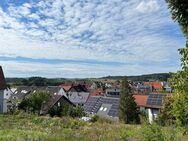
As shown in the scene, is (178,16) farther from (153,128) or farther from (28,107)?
(28,107)

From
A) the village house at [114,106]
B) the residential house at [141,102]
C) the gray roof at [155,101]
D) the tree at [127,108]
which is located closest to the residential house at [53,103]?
the village house at [114,106]

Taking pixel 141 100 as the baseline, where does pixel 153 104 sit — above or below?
below

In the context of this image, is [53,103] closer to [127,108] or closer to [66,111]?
[66,111]

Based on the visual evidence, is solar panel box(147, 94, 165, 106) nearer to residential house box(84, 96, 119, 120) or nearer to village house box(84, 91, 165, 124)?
village house box(84, 91, 165, 124)

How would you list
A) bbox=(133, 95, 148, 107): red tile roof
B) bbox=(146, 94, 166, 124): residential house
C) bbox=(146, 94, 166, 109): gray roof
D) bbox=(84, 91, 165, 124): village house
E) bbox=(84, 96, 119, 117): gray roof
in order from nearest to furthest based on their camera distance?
bbox=(146, 94, 166, 109): gray roof → bbox=(146, 94, 166, 124): residential house → bbox=(84, 91, 165, 124): village house → bbox=(84, 96, 119, 117): gray roof → bbox=(133, 95, 148, 107): red tile roof

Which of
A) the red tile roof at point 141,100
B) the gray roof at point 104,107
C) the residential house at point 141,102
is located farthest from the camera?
the red tile roof at point 141,100

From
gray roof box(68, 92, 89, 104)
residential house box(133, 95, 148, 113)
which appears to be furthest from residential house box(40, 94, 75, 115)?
gray roof box(68, 92, 89, 104)

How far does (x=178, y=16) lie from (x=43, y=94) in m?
40.6

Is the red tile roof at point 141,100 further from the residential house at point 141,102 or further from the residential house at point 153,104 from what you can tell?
the residential house at point 153,104

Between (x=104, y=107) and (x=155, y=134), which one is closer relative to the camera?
(x=155, y=134)

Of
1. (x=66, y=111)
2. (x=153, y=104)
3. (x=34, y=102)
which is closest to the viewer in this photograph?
(x=66, y=111)

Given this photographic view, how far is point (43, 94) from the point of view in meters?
46.7

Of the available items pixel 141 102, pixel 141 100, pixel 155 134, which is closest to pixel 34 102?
pixel 141 102

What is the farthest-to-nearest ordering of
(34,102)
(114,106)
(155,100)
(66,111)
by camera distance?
(114,106)
(155,100)
(34,102)
(66,111)
